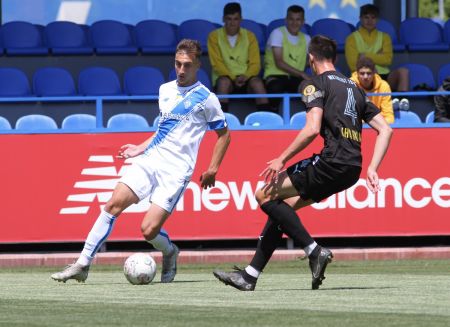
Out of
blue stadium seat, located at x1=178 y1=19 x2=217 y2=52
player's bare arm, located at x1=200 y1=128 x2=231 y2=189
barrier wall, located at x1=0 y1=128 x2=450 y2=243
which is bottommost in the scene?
barrier wall, located at x1=0 y1=128 x2=450 y2=243

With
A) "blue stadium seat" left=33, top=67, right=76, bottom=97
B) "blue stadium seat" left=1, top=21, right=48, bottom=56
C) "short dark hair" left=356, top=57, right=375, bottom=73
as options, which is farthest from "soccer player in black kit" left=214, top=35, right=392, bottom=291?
"blue stadium seat" left=1, top=21, right=48, bottom=56

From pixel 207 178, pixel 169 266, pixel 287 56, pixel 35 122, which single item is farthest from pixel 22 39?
pixel 207 178

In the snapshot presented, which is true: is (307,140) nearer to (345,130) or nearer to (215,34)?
(345,130)

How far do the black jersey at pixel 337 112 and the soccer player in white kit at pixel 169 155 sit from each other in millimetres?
1194

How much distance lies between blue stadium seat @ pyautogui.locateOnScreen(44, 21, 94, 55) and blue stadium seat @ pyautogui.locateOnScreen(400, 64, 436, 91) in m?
4.63

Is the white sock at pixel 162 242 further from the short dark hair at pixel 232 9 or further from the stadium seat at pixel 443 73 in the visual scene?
the stadium seat at pixel 443 73

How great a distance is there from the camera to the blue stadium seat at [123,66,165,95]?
18.7 m

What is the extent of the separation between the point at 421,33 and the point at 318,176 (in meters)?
10.7

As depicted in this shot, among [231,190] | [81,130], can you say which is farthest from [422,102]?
[81,130]

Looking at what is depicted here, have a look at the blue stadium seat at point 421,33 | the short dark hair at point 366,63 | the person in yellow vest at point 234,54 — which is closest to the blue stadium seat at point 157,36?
the person in yellow vest at point 234,54

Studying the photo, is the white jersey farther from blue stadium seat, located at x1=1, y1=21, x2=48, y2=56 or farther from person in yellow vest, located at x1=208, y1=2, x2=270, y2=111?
blue stadium seat, located at x1=1, y1=21, x2=48, y2=56

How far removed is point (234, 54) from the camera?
18.7 metres

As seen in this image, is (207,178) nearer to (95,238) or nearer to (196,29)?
(95,238)

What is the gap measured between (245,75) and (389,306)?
9.34 m
